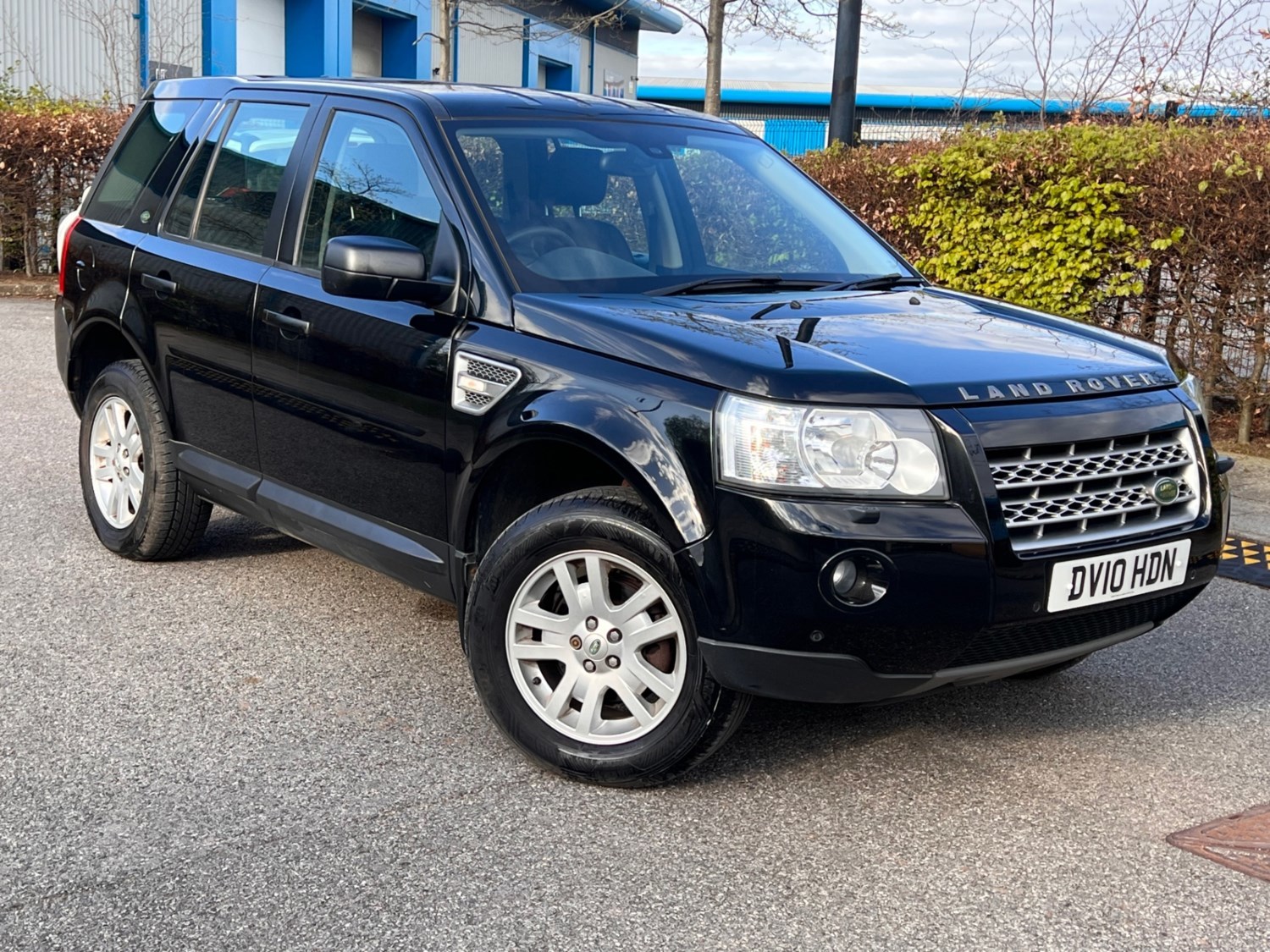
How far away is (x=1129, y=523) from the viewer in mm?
3596

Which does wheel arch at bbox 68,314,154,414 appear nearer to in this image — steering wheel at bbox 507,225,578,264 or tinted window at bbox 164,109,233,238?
tinted window at bbox 164,109,233,238

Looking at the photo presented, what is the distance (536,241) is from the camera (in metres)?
4.11

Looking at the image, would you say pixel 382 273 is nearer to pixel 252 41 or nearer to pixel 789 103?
pixel 252 41

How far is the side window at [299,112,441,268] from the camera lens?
167 inches

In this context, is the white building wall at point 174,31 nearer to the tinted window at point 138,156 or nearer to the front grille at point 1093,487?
the tinted window at point 138,156

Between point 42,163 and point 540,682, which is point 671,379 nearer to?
point 540,682

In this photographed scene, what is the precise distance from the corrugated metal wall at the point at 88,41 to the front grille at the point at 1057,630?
2422 cm

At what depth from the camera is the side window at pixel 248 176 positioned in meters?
4.80

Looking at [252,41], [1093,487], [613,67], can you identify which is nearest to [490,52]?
[252,41]

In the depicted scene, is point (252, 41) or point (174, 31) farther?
point (252, 41)

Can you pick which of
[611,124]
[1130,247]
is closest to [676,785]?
[611,124]

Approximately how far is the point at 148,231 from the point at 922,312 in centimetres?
302

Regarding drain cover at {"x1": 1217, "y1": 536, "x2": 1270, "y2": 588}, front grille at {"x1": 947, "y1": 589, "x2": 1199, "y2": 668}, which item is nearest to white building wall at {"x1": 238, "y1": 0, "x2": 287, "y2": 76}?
drain cover at {"x1": 1217, "y1": 536, "x2": 1270, "y2": 588}

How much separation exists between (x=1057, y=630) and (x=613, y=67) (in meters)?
46.7
